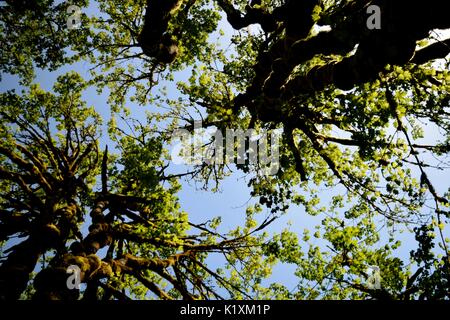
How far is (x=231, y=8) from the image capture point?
9.11m

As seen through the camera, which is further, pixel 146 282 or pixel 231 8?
pixel 231 8

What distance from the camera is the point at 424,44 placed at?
5984 millimetres

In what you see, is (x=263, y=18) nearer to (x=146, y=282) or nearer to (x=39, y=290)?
(x=146, y=282)

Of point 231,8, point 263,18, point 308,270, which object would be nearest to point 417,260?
point 308,270

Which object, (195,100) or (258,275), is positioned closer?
(195,100)
